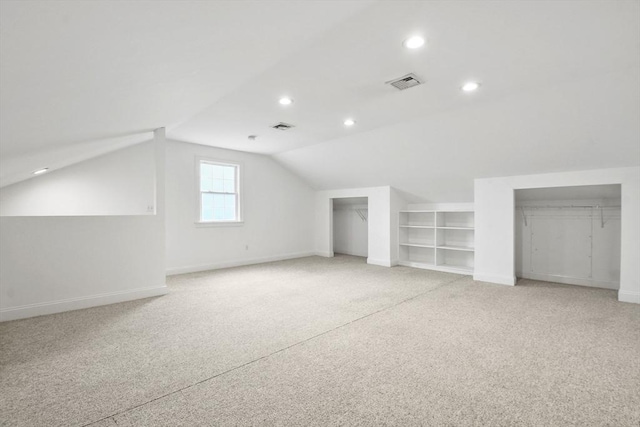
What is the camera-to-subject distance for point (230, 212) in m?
6.48

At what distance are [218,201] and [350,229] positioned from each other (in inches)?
137

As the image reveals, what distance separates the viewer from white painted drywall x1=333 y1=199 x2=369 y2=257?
782 centimetres

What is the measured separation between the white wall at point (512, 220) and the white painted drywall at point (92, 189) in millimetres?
5657

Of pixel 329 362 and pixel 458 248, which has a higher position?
pixel 458 248

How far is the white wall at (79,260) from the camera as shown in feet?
10.9

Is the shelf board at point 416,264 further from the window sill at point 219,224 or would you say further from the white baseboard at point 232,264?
the window sill at point 219,224

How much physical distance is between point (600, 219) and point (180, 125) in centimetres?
636

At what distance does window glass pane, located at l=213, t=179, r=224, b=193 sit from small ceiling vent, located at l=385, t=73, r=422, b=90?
169 inches

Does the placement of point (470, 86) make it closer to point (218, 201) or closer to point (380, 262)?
point (380, 262)

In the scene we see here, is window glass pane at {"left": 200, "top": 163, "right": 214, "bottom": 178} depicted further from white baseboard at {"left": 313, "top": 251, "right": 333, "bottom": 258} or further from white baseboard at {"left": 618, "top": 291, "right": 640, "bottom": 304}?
white baseboard at {"left": 618, "top": 291, "right": 640, "bottom": 304}

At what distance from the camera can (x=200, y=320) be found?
3283 mm

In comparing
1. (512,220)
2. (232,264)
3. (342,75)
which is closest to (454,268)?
(512,220)

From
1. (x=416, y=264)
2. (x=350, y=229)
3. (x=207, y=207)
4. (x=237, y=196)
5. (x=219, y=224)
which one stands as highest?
(x=237, y=196)

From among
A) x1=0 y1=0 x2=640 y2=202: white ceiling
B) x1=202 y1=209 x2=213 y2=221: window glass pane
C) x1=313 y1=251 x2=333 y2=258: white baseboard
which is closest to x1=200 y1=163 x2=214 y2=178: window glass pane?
x1=202 y1=209 x2=213 y2=221: window glass pane
